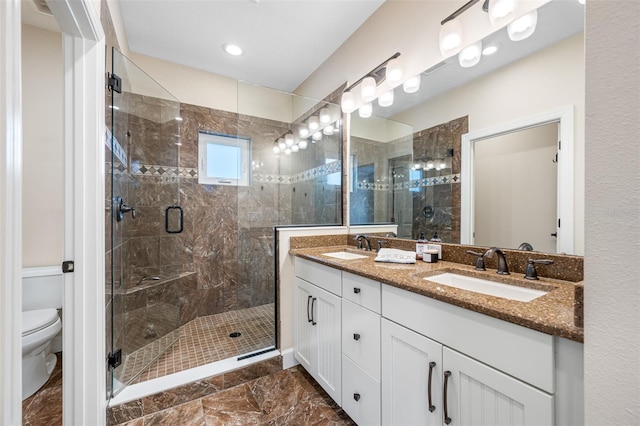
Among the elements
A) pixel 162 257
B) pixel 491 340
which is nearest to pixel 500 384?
pixel 491 340

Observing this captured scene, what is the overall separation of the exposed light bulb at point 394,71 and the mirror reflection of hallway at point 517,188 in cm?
75

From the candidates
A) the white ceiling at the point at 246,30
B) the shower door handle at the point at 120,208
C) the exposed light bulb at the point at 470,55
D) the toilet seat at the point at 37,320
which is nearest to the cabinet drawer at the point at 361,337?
the exposed light bulb at the point at 470,55

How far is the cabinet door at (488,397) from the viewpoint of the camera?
26.8 inches

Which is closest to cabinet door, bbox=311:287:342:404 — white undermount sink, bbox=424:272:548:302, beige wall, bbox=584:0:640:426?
white undermount sink, bbox=424:272:548:302

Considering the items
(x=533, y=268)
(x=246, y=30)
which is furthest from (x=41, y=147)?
(x=533, y=268)

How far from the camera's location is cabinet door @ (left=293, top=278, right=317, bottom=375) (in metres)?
1.68

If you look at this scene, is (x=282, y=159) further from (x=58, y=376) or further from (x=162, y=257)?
(x=58, y=376)

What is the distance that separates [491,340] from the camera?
77 cm

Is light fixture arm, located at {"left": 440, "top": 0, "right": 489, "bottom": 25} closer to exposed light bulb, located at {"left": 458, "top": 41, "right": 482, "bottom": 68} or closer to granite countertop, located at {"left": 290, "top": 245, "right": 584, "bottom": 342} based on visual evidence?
exposed light bulb, located at {"left": 458, "top": 41, "right": 482, "bottom": 68}

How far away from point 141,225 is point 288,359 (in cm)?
163

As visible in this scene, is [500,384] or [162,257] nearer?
[500,384]

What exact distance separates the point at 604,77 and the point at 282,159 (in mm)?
2387

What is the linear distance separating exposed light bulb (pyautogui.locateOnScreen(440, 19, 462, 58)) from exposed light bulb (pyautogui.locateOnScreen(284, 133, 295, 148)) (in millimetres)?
1616

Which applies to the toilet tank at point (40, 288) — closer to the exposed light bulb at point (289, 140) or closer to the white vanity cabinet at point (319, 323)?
the white vanity cabinet at point (319, 323)
